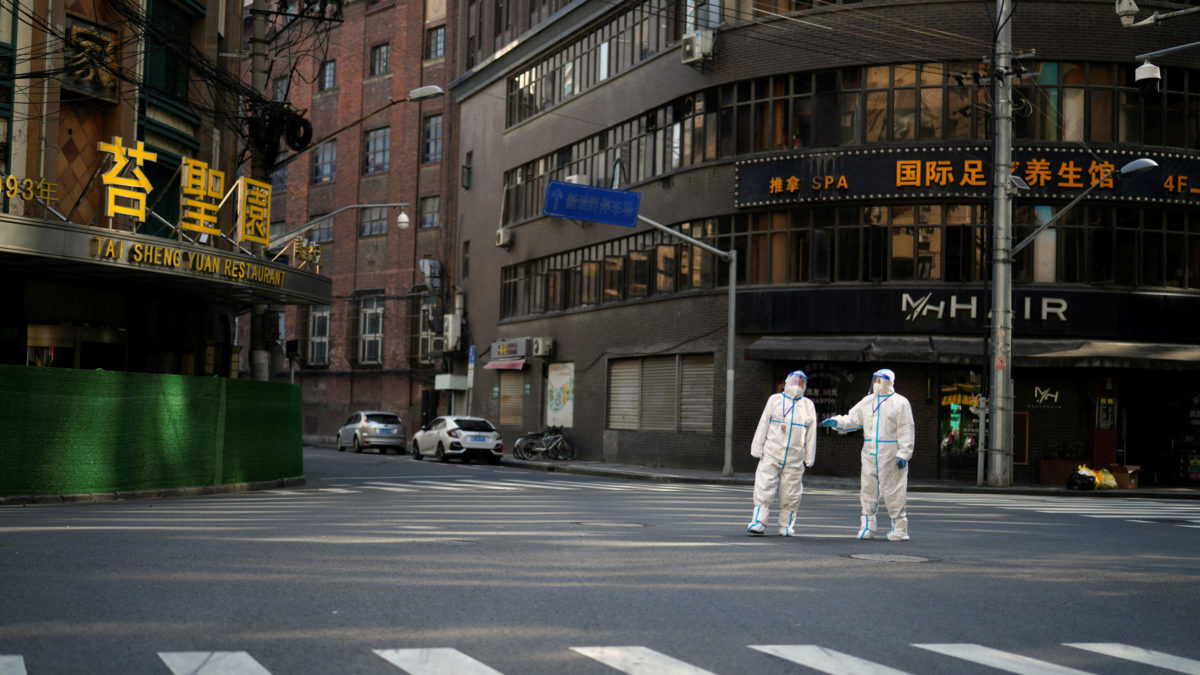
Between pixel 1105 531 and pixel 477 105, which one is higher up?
pixel 477 105

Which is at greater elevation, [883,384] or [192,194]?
[192,194]

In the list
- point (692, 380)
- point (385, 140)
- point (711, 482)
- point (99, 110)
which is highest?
point (385, 140)

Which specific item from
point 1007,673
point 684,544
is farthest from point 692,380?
point 1007,673

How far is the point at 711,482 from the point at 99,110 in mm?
15190

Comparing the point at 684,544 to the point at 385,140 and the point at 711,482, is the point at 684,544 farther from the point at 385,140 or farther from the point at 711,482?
the point at 385,140

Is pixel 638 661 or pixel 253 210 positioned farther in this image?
pixel 253 210

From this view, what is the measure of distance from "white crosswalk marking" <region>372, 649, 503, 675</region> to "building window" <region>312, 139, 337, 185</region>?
182 ft

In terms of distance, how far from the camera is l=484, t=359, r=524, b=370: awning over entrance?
1738 inches

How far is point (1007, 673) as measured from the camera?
648 centimetres

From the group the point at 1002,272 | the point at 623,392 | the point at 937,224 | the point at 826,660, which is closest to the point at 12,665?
the point at 826,660

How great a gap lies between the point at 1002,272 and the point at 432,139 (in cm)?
3318

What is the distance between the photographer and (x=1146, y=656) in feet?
23.3

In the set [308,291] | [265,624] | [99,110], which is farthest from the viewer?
[308,291]

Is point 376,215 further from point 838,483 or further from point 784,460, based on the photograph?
point 784,460
